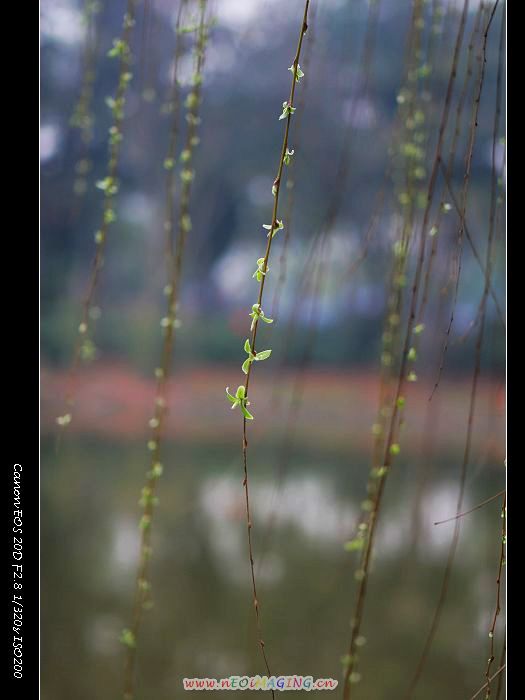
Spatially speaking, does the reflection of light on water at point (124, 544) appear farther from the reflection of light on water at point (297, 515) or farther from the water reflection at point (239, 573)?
the reflection of light on water at point (297, 515)

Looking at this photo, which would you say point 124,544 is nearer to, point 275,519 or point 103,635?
point 103,635

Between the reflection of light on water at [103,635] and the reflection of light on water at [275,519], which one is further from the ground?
the reflection of light on water at [275,519]

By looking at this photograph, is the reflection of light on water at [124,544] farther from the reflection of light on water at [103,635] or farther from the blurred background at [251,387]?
the reflection of light on water at [103,635]

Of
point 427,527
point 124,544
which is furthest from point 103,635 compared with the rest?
point 427,527

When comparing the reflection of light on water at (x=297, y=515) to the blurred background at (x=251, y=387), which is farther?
the reflection of light on water at (x=297, y=515)

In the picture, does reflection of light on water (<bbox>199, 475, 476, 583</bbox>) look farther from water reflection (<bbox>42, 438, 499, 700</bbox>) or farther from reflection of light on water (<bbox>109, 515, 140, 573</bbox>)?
reflection of light on water (<bbox>109, 515, 140, 573</bbox>)

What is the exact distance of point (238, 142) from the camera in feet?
6.55

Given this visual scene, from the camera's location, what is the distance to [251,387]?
6.50 ft

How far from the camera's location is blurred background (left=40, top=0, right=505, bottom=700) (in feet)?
5.82

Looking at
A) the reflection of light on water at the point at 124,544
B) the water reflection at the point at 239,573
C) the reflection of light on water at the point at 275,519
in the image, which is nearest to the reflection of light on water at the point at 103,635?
the water reflection at the point at 239,573

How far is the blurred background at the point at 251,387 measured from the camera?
1775 mm

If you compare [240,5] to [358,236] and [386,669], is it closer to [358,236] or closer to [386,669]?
[358,236]

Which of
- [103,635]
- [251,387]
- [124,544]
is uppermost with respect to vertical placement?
[251,387]
